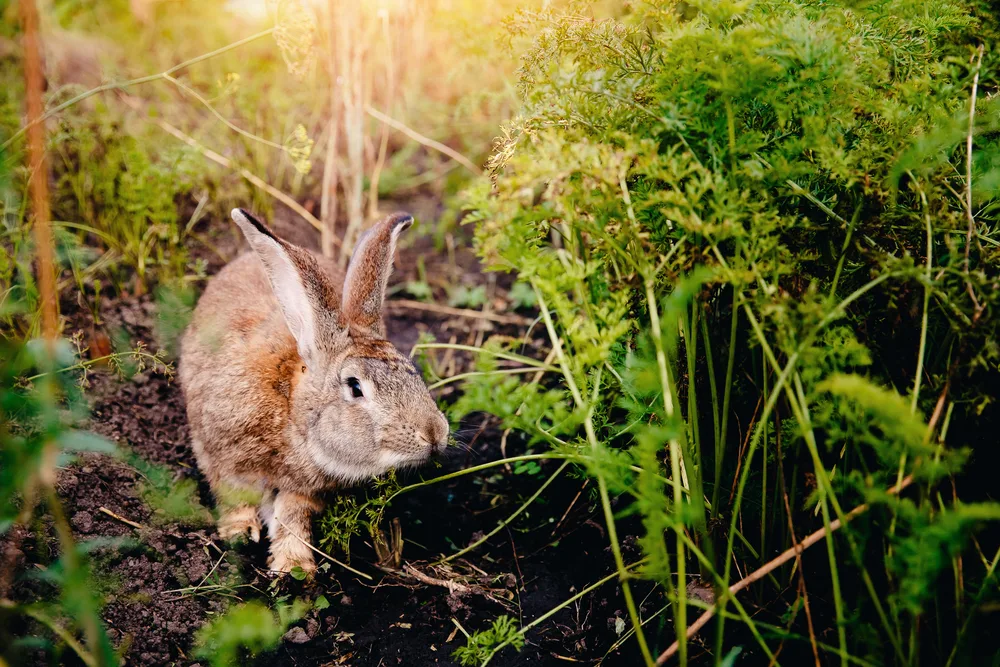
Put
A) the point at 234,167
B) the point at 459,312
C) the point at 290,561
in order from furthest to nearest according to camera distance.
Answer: the point at 459,312, the point at 234,167, the point at 290,561

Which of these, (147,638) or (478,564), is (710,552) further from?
(147,638)

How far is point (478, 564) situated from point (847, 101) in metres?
2.09

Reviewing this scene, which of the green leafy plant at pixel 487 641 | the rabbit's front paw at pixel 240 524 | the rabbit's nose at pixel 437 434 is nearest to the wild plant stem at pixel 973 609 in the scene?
the green leafy plant at pixel 487 641

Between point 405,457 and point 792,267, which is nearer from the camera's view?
point 792,267

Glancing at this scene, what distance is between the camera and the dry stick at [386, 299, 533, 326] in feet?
13.8

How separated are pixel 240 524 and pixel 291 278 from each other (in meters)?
1.06

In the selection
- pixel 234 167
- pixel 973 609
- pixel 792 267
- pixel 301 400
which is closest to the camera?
pixel 973 609

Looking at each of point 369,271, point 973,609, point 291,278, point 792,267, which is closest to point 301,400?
point 291,278

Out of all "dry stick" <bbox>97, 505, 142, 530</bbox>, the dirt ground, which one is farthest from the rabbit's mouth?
"dry stick" <bbox>97, 505, 142, 530</bbox>

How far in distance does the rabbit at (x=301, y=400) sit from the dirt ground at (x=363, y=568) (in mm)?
178

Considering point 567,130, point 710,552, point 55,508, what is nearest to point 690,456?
point 710,552

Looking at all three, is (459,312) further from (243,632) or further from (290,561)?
(243,632)

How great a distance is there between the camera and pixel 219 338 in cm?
308

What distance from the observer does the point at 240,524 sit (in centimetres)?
295
